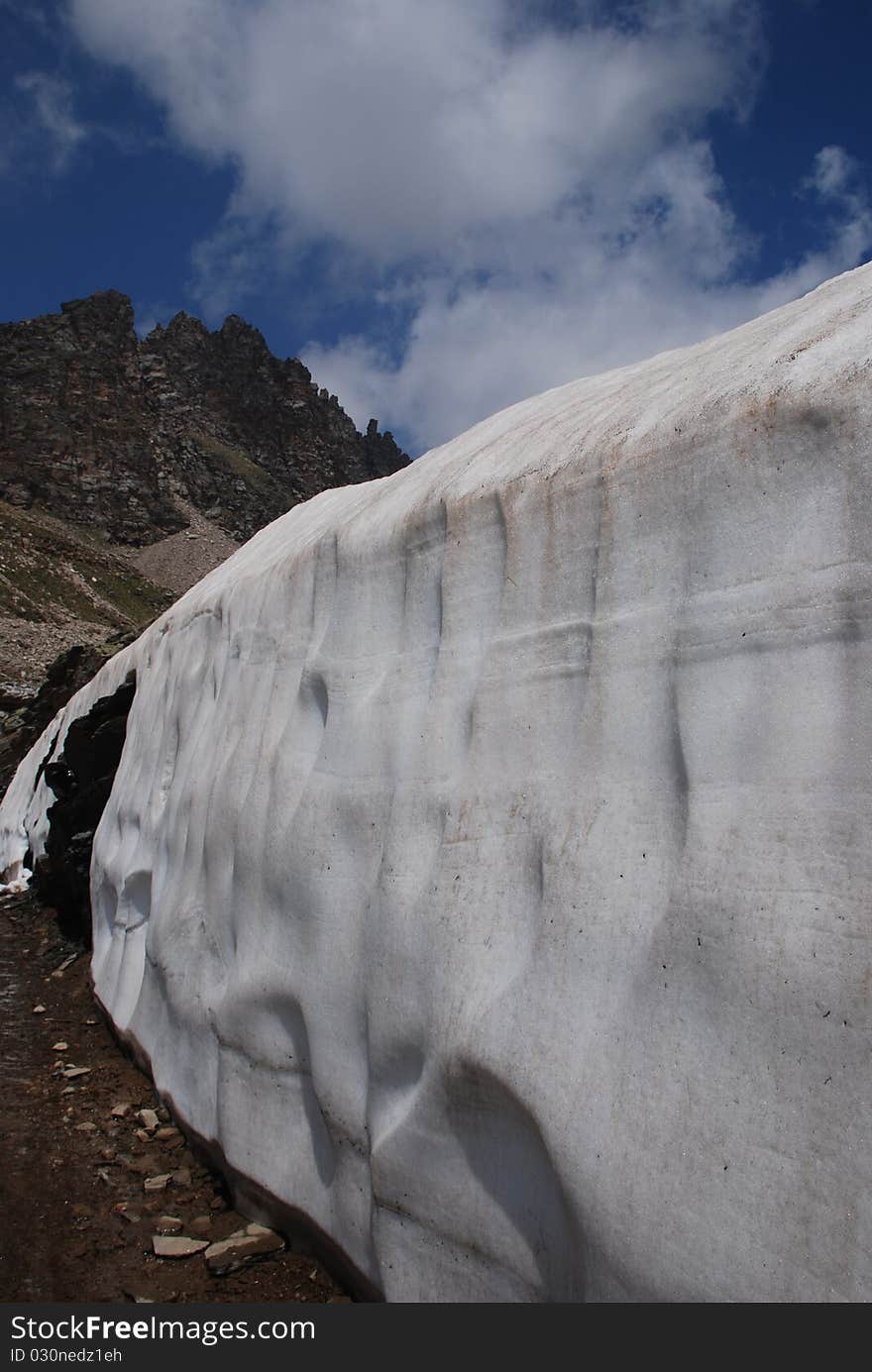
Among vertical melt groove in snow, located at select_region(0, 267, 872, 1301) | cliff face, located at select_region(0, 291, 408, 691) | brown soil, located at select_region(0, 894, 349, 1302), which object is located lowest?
brown soil, located at select_region(0, 894, 349, 1302)

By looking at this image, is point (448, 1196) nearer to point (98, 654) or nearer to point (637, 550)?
point (637, 550)

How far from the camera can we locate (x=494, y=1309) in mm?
2529

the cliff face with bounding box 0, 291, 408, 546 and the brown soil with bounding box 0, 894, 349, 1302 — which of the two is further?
the cliff face with bounding box 0, 291, 408, 546

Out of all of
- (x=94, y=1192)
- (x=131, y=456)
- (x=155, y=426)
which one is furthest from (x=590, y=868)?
(x=155, y=426)

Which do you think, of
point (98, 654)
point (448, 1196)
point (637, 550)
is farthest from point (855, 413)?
point (98, 654)

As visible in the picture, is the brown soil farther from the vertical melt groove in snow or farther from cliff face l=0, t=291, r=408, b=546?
cliff face l=0, t=291, r=408, b=546

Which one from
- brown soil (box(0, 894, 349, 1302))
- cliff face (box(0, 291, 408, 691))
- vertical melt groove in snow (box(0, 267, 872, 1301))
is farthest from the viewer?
cliff face (box(0, 291, 408, 691))

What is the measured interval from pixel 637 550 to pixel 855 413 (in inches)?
30.7

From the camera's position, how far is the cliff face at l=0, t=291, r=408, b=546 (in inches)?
2953

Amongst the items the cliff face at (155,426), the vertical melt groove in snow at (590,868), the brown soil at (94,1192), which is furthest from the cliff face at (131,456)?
the vertical melt groove in snow at (590,868)

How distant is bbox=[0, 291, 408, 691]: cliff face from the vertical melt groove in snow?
1849 inches

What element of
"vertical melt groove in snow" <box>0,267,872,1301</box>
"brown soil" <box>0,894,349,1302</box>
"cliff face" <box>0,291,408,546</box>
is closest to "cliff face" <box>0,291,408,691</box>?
"cliff face" <box>0,291,408,546</box>

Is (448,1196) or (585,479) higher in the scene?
(585,479)

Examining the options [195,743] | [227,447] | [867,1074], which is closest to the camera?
[867,1074]
